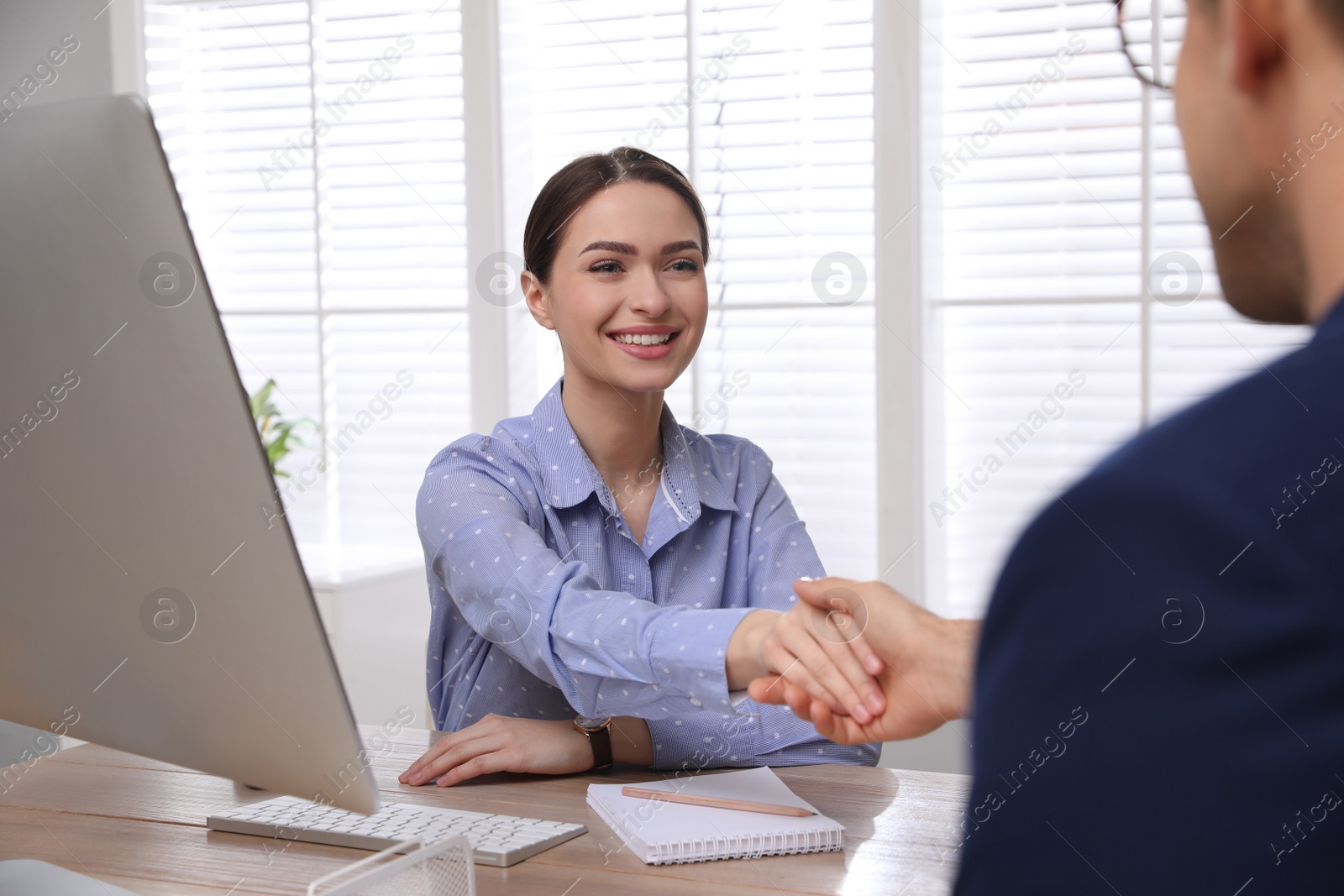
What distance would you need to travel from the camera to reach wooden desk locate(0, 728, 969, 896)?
104 centimetres

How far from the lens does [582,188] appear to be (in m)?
1.80

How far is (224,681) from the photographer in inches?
26.8

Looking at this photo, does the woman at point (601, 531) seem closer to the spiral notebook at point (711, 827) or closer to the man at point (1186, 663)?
the spiral notebook at point (711, 827)

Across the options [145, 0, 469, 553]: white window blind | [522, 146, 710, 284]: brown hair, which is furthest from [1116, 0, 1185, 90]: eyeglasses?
[145, 0, 469, 553]: white window blind

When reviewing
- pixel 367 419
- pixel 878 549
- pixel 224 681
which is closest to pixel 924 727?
pixel 224 681

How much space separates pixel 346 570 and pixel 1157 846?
11.1ft

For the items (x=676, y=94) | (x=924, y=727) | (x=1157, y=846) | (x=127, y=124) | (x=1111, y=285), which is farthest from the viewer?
(x=676, y=94)

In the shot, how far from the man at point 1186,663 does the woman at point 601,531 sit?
0.93 metres

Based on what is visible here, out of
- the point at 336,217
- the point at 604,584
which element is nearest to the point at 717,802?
the point at 604,584

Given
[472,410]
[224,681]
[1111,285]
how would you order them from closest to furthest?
[224,681] < [1111,285] < [472,410]

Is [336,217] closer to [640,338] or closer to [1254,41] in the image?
[640,338]

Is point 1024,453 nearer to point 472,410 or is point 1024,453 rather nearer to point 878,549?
point 878,549

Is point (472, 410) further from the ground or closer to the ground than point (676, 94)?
closer to the ground

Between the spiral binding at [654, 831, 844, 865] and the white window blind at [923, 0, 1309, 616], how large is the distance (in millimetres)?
2078
